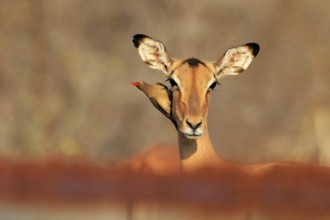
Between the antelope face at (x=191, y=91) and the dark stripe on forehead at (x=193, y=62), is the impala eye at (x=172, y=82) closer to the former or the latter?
the antelope face at (x=191, y=91)

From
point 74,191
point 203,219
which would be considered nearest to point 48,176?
point 74,191

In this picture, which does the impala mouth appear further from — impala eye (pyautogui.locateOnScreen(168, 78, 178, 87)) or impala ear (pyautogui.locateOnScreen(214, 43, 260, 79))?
impala ear (pyautogui.locateOnScreen(214, 43, 260, 79))

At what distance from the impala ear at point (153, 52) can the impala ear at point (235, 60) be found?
500 mm

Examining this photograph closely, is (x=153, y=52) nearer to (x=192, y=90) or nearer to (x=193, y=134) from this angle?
(x=192, y=90)

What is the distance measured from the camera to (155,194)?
11.5 meters

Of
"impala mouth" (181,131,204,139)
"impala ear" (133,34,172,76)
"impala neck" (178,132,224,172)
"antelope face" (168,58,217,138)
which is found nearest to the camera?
"impala mouth" (181,131,204,139)

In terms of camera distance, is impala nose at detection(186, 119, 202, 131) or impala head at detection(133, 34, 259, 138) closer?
impala nose at detection(186, 119, 202, 131)

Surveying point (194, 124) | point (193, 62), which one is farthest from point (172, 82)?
point (194, 124)

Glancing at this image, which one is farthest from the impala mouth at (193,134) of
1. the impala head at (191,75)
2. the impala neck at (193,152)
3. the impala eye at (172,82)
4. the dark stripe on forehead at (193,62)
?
the dark stripe on forehead at (193,62)

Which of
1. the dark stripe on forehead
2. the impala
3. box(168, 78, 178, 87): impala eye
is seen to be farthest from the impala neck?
the dark stripe on forehead

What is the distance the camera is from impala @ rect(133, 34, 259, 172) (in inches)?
390

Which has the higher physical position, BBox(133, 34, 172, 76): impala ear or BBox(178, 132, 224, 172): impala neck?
BBox(133, 34, 172, 76): impala ear

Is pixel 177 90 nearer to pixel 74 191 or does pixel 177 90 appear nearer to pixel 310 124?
pixel 74 191

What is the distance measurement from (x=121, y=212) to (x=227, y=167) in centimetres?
128
